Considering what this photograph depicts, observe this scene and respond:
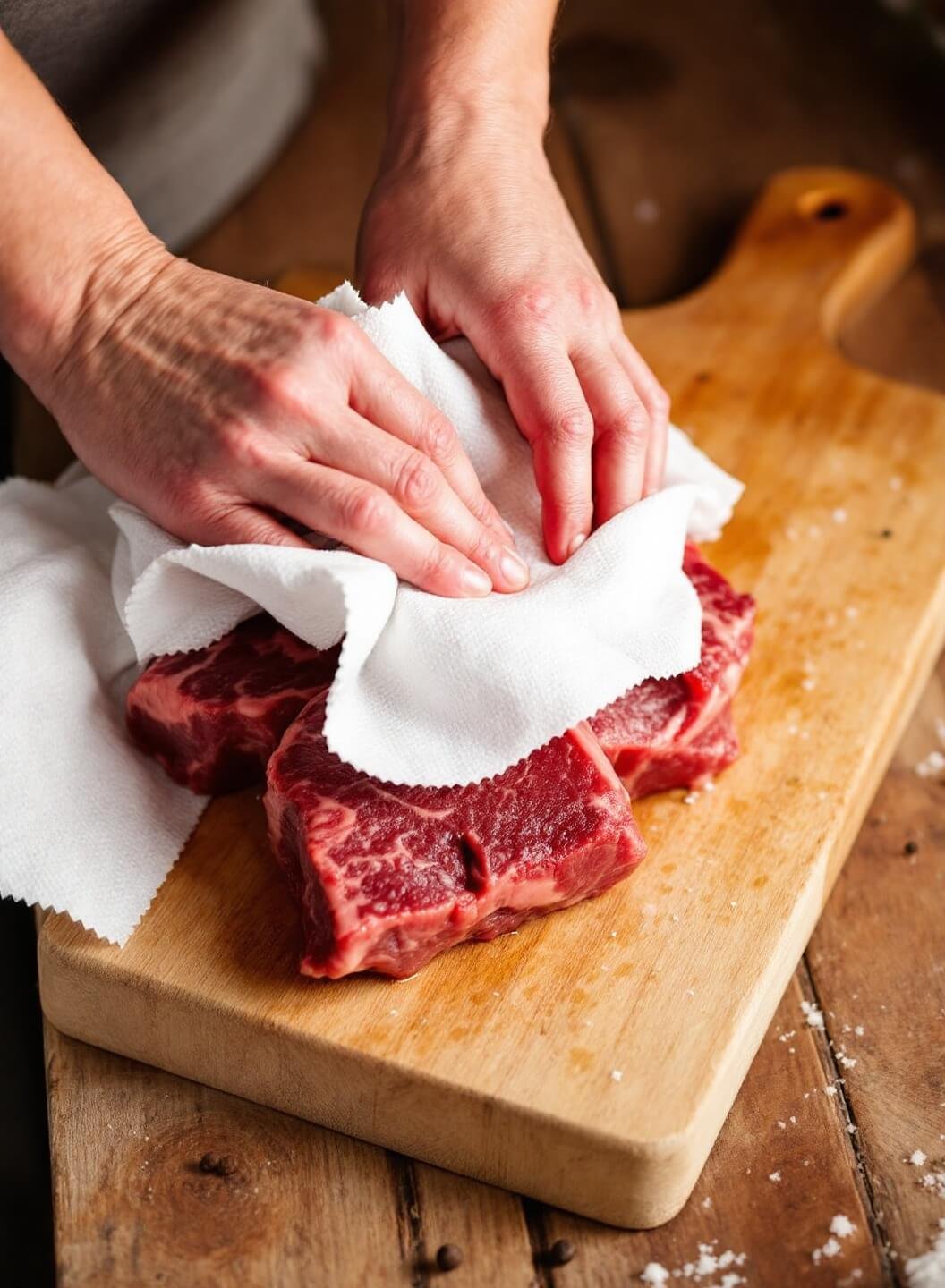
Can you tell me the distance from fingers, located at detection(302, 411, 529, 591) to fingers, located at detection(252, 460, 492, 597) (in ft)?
0.05

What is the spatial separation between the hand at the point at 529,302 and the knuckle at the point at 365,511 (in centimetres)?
31

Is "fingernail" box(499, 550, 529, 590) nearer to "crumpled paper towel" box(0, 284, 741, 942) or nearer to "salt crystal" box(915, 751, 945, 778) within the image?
"crumpled paper towel" box(0, 284, 741, 942)

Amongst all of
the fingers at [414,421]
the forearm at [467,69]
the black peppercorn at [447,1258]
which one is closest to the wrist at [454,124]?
the forearm at [467,69]

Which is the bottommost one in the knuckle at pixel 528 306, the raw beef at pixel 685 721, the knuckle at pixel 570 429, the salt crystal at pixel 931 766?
the salt crystal at pixel 931 766

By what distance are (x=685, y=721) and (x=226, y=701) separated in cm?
63

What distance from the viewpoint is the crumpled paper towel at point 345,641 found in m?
1.77

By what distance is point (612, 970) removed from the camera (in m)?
1.82

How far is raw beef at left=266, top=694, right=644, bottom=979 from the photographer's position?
173 centimetres

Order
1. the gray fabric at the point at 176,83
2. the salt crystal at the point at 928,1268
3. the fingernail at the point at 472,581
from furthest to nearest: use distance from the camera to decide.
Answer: the gray fabric at the point at 176,83 → the fingernail at the point at 472,581 → the salt crystal at the point at 928,1268

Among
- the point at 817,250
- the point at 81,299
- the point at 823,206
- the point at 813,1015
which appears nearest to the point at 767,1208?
the point at 813,1015

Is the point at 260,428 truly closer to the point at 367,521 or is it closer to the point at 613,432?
the point at 367,521

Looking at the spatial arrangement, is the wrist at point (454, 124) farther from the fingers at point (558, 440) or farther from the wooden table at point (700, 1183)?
the wooden table at point (700, 1183)

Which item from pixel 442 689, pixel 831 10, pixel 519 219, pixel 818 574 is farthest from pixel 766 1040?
pixel 831 10

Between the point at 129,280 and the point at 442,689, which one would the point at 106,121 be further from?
the point at 442,689
